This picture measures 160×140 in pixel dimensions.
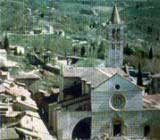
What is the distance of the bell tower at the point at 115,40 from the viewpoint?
28.9 ft

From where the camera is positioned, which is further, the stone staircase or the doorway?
the doorway

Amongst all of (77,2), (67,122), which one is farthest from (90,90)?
(77,2)

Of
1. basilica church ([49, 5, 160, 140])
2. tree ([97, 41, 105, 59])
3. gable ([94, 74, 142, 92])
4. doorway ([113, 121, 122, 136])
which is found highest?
gable ([94, 74, 142, 92])

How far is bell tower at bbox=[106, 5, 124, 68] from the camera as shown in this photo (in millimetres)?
8797

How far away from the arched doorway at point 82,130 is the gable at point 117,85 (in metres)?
0.33

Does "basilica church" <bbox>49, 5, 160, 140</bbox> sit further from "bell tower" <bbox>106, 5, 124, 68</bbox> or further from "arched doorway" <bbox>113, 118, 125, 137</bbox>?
"bell tower" <bbox>106, 5, 124, 68</bbox>

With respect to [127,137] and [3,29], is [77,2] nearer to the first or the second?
[3,29]

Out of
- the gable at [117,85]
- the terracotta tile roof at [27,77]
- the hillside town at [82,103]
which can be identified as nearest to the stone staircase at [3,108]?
the hillside town at [82,103]

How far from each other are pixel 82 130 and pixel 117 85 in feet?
1.82

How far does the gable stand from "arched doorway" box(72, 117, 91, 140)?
330 mm

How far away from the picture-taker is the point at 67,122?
695 centimetres

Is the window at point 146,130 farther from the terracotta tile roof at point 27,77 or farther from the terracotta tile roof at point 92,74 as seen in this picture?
the terracotta tile roof at point 27,77

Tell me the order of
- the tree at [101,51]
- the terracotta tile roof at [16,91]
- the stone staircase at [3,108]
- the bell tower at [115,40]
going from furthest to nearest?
the tree at [101,51], the bell tower at [115,40], the terracotta tile roof at [16,91], the stone staircase at [3,108]

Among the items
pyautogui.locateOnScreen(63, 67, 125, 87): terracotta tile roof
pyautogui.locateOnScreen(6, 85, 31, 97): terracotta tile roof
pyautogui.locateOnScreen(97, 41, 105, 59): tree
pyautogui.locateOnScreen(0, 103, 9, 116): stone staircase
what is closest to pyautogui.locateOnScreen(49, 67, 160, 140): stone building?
pyautogui.locateOnScreen(63, 67, 125, 87): terracotta tile roof
